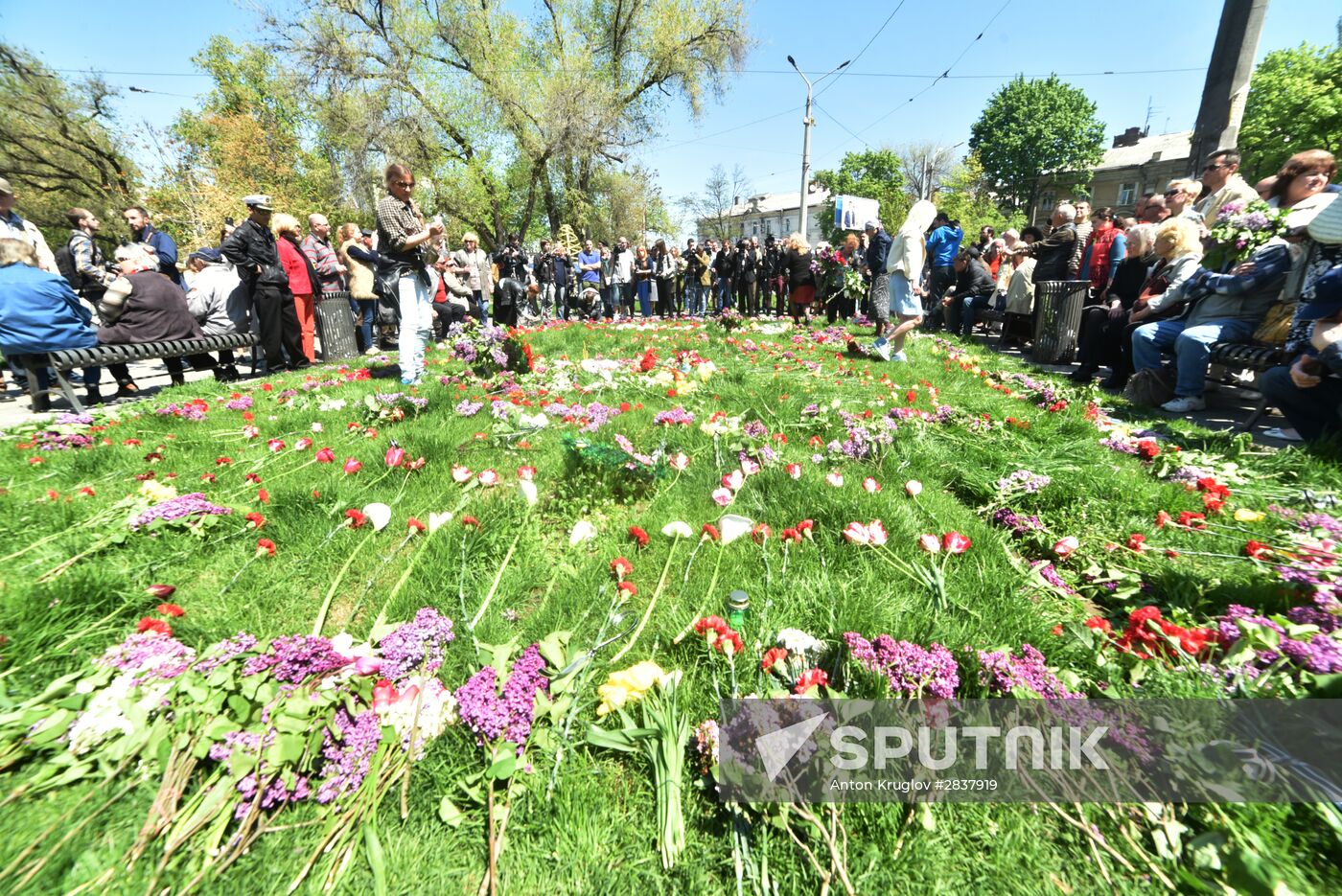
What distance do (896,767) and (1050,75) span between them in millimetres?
63301

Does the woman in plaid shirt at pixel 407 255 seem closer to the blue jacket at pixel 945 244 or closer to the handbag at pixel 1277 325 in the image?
the handbag at pixel 1277 325

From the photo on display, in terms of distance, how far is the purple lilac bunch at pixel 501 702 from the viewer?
1.60m

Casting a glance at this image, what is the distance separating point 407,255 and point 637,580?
16.1ft

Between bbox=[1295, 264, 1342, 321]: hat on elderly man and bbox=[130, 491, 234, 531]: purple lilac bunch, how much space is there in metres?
6.73

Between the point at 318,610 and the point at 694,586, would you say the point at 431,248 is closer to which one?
the point at 318,610

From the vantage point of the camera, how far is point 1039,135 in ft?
150

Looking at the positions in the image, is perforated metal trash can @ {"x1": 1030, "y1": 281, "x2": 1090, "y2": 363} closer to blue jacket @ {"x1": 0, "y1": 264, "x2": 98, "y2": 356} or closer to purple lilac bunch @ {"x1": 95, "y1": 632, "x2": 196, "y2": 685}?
purple lilac bunch @ {"x1": 95, "y1": 632, "x2": 196, "y2": 685}

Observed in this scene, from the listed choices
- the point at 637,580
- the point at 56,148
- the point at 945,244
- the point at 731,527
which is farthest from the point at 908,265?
the point at 56,148

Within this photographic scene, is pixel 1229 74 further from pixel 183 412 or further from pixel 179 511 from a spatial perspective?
pixel 183 412

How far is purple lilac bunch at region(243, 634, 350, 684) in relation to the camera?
1.65 meters

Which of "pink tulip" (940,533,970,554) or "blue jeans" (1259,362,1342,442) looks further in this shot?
"blue jeans" (1259,362,1342,442)

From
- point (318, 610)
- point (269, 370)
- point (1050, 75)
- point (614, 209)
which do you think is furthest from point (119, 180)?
point (1050, 75)

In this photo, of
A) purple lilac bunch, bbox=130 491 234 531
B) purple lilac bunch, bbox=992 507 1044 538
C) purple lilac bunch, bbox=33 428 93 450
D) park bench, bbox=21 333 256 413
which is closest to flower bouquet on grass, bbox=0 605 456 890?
purple lilac bunch, bbox=130 491 234 531

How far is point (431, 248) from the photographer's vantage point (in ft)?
18.6
